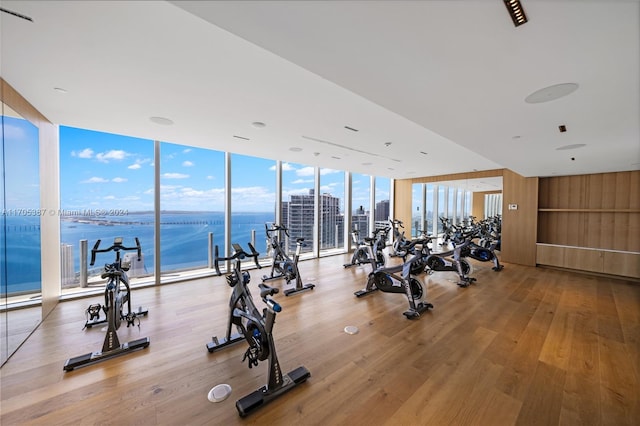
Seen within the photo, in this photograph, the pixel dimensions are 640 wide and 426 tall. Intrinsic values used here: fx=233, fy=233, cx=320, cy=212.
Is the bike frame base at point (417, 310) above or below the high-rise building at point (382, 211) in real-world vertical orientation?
below

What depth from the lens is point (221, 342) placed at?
2.66 metres

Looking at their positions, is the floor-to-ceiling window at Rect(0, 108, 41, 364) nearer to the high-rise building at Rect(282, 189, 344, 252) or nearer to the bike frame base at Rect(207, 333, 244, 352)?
the bike frame base at Rect(207, 333, 244, 352)

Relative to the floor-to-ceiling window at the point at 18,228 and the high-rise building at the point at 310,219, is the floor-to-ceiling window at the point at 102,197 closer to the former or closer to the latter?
the floor-to-ceiling window at the point at 18,228

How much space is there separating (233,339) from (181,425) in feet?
3.48

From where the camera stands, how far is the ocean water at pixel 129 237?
2619 millimetres

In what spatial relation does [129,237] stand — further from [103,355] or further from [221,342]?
[221,342]

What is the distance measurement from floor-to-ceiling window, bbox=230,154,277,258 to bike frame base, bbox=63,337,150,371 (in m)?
3.06

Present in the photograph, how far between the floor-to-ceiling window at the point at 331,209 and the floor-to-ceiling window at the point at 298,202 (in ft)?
1.17

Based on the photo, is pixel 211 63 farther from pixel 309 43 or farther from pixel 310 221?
pixel 310 221

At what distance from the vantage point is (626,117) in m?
2.54

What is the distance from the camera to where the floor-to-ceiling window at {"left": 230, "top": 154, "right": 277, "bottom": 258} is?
584cm

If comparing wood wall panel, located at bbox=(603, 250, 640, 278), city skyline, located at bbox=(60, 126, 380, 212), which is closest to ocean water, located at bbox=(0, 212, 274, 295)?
city skyline, located at bbox=(60, 126, 380, 212)

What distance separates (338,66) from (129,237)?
4.95 meters

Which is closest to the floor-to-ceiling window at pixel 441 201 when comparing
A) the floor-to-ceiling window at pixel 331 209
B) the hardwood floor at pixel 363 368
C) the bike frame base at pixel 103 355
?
the floor-to-ceiling window at pixel 331 209
